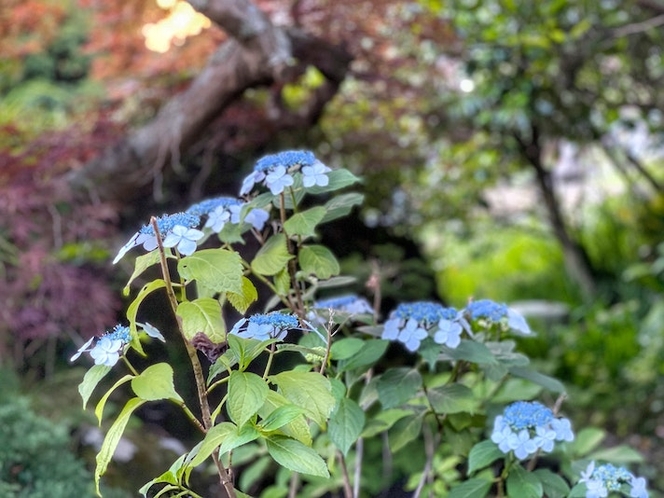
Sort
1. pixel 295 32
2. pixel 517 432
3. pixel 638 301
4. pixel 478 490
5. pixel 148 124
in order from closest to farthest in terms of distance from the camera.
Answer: pixel 517 432 < pixel 478 490 < pixel 295 32 < pixel 148 124 < pixel 638 301

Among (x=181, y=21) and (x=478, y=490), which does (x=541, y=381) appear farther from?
(x=181, y=21)

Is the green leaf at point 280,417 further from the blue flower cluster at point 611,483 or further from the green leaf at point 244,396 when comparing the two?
the blue flower cluster at point 611,483

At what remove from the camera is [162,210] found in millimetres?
2846

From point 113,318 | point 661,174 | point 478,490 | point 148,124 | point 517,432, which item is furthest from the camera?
point 661,174

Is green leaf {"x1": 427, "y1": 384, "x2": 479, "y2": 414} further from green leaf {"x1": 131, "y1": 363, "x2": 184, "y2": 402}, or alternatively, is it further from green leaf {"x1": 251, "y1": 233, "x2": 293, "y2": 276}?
green leaf {"x1": 131, "y1": 363, "x2": 184, "y2": 402}

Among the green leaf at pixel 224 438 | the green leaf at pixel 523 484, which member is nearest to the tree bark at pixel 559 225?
the green leaf at pixel 523 484

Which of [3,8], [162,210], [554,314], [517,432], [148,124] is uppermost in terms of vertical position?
[517,432]

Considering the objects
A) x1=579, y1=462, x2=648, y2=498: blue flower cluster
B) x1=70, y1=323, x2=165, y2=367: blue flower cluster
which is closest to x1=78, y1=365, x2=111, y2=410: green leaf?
x1=70, y1=323, x2=165, y2=367: blue flower cluster

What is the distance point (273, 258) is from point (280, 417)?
14.2 inches

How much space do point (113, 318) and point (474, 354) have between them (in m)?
1.26

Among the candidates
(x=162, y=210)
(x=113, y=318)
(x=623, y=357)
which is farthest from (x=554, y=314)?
(x=113, y=318)

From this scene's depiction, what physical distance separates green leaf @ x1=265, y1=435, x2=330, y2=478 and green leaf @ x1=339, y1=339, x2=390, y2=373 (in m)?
0.32

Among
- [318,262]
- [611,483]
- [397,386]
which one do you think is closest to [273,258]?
[318,262]

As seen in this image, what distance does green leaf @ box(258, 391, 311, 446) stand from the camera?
104 cm
